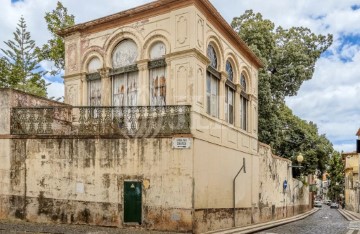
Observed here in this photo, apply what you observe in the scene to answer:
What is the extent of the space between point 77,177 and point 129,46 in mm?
5364

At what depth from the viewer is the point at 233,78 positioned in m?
18.6

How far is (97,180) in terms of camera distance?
13.4 m

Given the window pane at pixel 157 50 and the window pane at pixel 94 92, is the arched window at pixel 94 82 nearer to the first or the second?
the window pane at pixel 94 92

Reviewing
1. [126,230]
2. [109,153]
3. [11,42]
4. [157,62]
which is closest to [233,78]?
[157,62]

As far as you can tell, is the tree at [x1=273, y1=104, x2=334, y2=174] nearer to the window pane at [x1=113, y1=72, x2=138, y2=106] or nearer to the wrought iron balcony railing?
the window pane at [x1=113, y1=72, x2=138, y2=106]

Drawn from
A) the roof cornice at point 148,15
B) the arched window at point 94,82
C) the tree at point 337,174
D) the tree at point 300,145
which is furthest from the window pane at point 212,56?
the tree at point 337,174

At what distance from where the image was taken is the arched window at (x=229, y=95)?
17763 mm

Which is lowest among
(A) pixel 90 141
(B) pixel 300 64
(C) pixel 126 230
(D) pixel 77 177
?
(C) pixel 126 230

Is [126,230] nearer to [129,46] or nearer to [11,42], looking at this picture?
[129,46]

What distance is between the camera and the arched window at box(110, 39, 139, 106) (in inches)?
625

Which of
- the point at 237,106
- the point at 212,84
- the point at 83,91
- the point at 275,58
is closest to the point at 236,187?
the point at 237,106

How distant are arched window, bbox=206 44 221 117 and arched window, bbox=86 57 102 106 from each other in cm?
428

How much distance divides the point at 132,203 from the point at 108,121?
283 centimetres


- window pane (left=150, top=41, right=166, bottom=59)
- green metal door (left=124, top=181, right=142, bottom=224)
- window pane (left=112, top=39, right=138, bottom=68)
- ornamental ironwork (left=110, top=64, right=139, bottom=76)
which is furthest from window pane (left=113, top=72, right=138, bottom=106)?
green metal door (left=124, top=181, right=142, bottom=224)
